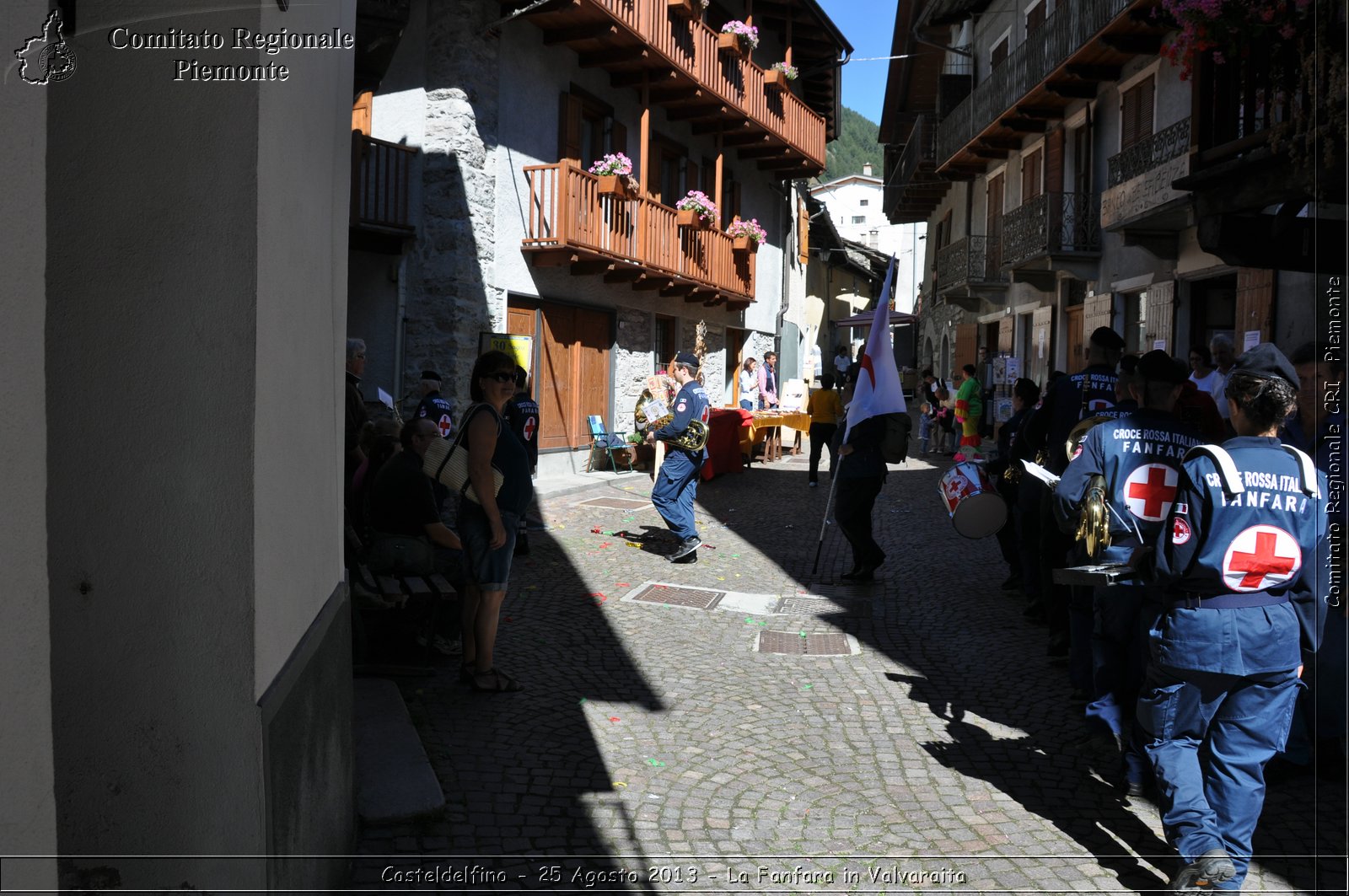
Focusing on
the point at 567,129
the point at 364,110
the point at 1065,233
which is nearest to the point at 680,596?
the point at 364,110

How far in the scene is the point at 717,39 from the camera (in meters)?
18.6

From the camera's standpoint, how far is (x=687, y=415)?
9.30 meters

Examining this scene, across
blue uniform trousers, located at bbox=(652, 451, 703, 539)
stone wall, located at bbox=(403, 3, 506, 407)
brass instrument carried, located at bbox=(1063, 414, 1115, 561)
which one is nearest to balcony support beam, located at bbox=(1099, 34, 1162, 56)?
stone wall, located at bbox=(403, 3, 506, 407)

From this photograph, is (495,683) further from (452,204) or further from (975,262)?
(975,262)

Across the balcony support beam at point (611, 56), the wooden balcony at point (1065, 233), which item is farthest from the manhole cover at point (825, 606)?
the wooden balcony at point (1065, 233)

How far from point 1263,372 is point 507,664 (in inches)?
164

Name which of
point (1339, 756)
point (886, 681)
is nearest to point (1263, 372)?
point (1339, 756)

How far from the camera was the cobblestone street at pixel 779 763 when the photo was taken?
3.72 meters

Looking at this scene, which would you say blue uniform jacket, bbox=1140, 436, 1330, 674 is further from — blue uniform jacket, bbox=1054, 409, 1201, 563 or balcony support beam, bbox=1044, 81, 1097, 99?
balcony support beam, bbox=1044, 81, 1097, 99

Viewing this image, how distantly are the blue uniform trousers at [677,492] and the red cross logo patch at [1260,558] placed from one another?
6170 millimetres

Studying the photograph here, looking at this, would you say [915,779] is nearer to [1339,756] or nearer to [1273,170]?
[1339,756]

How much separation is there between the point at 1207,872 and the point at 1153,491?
59.6 inches

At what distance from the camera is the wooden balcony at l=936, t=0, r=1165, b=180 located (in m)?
15.6

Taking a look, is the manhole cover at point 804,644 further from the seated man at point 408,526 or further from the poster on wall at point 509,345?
the poster on wall at point 509,345
